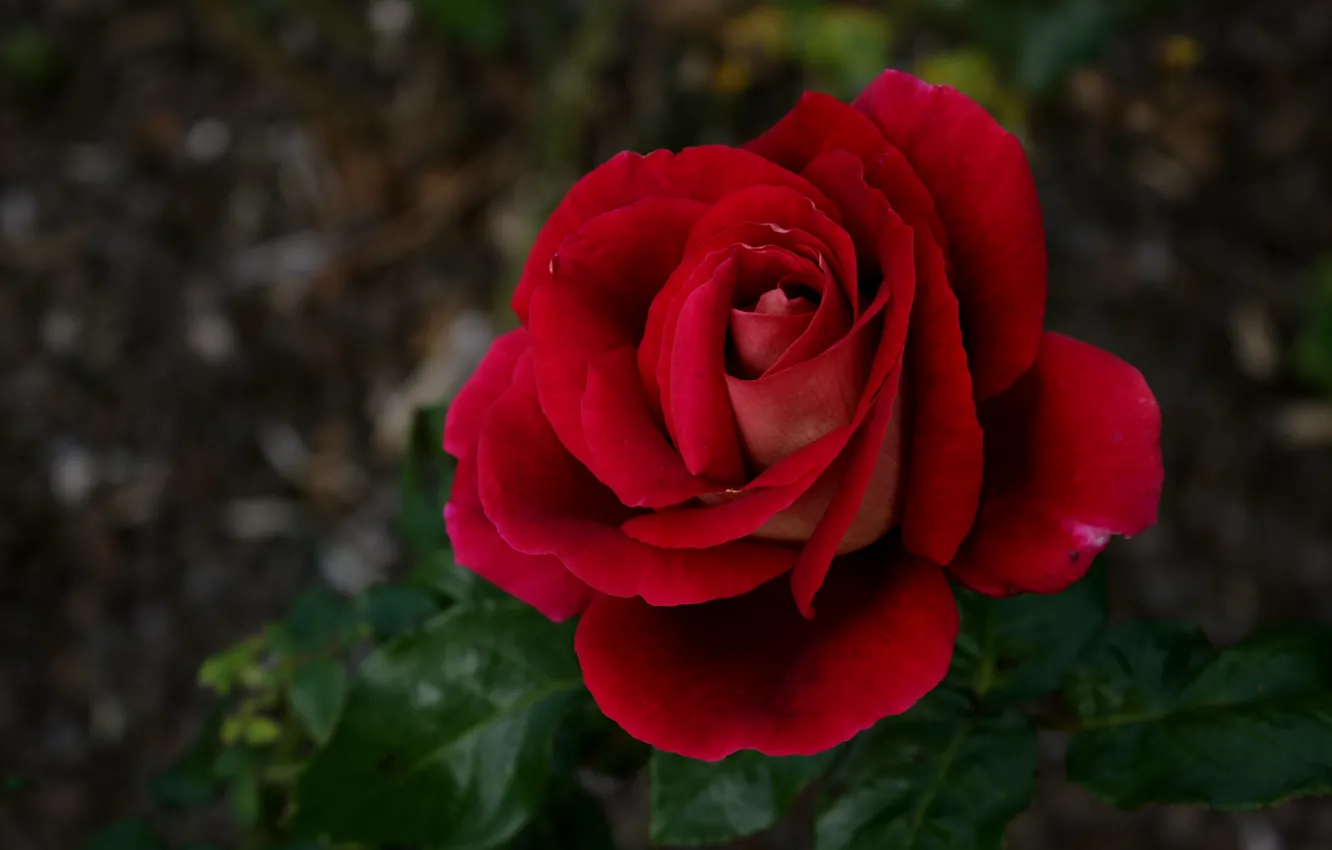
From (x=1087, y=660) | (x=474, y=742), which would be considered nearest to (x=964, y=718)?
(x=1087, y=660)

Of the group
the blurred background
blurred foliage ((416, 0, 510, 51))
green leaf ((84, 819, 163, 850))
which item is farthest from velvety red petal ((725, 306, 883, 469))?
blurred foliage ((416, 0, 510, 51))

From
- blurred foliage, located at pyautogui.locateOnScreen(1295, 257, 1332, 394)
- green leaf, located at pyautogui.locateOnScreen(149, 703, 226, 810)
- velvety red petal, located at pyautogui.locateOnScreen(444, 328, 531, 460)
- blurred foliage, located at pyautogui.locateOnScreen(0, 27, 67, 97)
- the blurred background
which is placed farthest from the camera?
blurred foliage, located at pyautogui.locateOnScreen(0, 27, 67, 97)

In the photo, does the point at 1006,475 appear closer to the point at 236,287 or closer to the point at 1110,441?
the point at 1110,441

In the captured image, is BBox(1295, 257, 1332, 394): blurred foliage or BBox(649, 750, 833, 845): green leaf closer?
BBox(649, 750, 833, 845): green leaf

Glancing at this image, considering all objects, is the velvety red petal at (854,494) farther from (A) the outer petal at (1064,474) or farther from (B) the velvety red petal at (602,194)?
(B) the velvety red petal at (602,194)

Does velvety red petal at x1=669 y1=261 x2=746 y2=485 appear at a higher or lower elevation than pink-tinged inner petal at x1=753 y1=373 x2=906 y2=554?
higher

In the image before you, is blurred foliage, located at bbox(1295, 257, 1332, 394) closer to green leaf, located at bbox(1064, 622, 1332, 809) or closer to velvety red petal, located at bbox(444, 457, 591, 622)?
green leaf, located at bbox(1064, 622, 1332, 809)

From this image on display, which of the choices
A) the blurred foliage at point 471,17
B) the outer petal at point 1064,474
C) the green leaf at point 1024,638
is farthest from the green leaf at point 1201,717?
the blurred foliage at point 471,17
